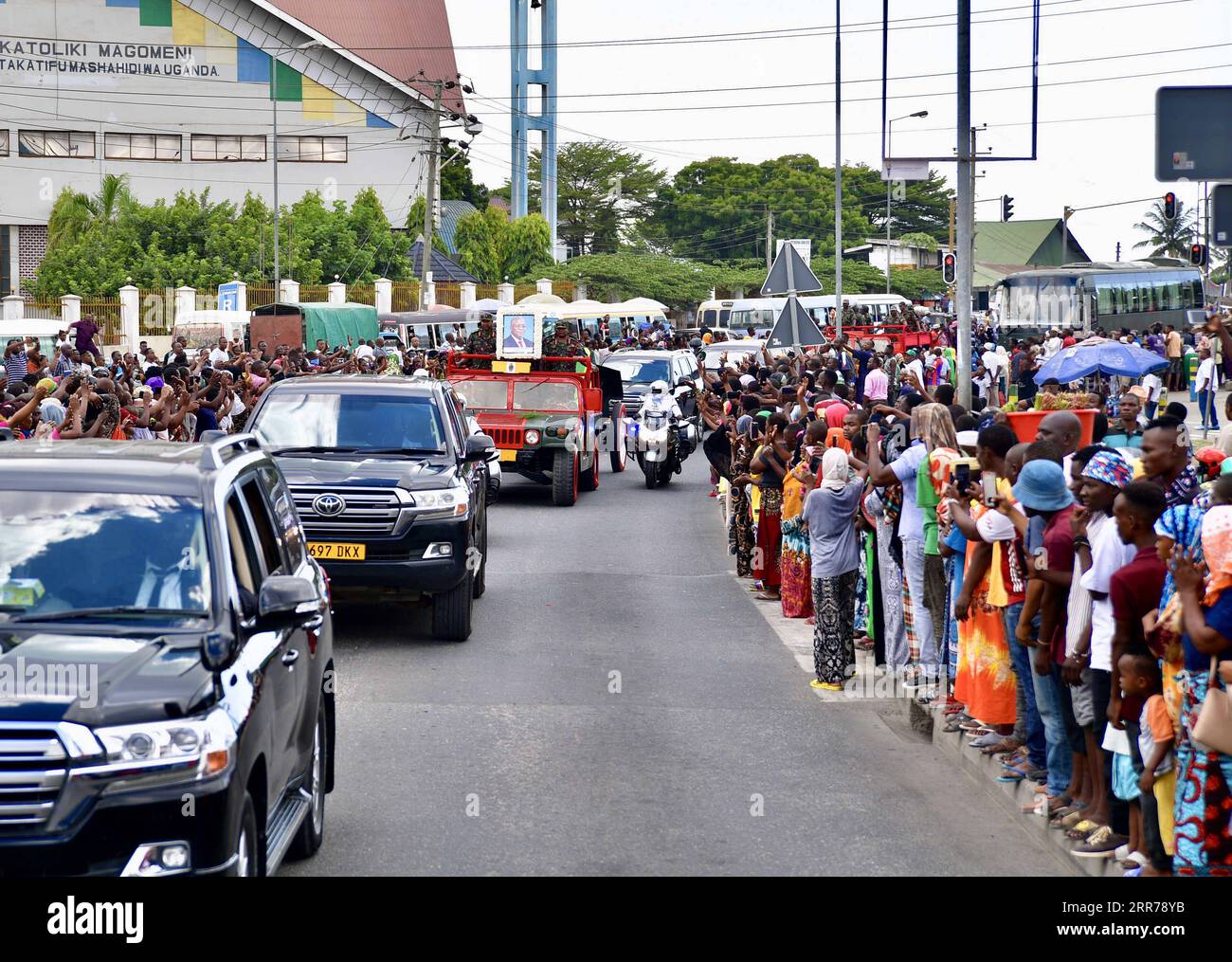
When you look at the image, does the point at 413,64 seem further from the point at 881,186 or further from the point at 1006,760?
the point at 1006,760

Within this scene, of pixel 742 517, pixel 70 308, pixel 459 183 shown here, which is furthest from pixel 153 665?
pixel 459 183

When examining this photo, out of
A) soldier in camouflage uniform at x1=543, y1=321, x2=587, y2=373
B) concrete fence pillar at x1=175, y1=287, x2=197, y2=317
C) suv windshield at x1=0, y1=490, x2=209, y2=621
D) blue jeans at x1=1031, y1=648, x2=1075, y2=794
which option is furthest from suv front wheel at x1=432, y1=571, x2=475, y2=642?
concrete fence pillar at x1=175, y1=287, x2=197, y2=317

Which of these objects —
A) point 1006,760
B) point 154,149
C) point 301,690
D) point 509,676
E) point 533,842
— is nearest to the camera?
point 301,690

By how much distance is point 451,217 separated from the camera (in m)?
92.0

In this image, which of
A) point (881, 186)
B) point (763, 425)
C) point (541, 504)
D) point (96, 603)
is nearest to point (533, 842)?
point (96, 603)

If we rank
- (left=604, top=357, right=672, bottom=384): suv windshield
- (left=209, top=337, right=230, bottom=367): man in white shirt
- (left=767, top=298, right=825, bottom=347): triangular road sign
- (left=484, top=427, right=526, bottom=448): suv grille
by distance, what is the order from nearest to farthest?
(left=767, top=298, right=825, bottom=347): triangular road sign, (left=484, top=427, right=526, bottom=448): suv grille, (left=209, top=337, right=230, bottom=367): man in white shirt, (left=604, top=357, right=672, bottom=384): suv windshield

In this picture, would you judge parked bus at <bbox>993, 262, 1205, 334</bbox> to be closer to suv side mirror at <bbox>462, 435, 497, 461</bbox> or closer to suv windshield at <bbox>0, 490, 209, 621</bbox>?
suv side mirror at <bbox>462, 435, 497, 461</bbox>

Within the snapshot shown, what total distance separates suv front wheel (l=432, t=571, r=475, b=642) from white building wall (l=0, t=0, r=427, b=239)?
58871 millimetres

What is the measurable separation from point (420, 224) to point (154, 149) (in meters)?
12.2

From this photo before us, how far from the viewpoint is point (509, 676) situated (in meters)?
11.1

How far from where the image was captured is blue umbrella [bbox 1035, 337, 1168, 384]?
65.5ft

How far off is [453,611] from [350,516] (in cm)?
111

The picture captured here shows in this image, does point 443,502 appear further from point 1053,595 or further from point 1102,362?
point 1102,362

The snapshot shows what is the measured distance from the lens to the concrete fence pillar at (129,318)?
4866 centimetres
